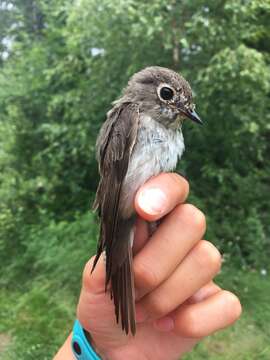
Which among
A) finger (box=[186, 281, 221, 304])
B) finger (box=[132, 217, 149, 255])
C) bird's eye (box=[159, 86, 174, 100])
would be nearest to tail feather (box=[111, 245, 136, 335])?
finger (box=[132, 217, 149, 255])

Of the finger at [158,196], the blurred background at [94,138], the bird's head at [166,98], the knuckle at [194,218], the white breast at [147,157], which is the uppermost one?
the bird's head at [166,98]

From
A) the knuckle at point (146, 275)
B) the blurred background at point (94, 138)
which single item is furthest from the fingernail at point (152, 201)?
the blurred background at point (94, 138)

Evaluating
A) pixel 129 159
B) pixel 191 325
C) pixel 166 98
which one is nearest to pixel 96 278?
pixel 191 325

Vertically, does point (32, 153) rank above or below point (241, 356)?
above

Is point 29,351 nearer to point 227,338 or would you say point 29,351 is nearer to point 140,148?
point 227,338

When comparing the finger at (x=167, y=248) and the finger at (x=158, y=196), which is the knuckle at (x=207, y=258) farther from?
the finger at (x=158, y=196)

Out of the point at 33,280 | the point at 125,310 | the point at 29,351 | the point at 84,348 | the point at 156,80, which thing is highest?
the point at 156,80

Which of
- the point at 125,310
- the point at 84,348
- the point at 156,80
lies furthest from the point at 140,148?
the point at 84,348
